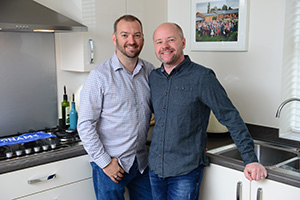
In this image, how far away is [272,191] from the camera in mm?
1739

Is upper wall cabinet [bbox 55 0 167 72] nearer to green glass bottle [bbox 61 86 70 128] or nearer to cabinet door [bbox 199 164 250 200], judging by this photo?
green glass bottle [bbox 61 86 70 128]

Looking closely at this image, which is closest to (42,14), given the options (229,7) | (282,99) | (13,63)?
(13,63)

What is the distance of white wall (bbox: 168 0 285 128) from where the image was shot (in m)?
2.37

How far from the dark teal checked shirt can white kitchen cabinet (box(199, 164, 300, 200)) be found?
0.44 ft

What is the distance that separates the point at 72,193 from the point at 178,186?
702mm

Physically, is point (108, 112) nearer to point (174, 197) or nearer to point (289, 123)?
point (174, 197)

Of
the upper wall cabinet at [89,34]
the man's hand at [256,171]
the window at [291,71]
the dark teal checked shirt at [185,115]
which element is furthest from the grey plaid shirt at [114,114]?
the window at [291,71]

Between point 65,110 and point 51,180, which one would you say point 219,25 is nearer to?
point 65,110

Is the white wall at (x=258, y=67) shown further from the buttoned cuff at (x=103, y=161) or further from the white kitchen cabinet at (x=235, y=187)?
the buttoned cuff at (x=103, y=161)

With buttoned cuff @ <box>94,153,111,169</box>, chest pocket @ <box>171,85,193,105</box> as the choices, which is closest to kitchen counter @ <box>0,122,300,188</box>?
buttoned cuff @ <box>94,153,111,169</box>

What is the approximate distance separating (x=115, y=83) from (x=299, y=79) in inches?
47.5

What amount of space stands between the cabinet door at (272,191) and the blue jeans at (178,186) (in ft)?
0.92

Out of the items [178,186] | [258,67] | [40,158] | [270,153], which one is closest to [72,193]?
[40,158]

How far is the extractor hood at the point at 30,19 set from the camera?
6.80 feet
